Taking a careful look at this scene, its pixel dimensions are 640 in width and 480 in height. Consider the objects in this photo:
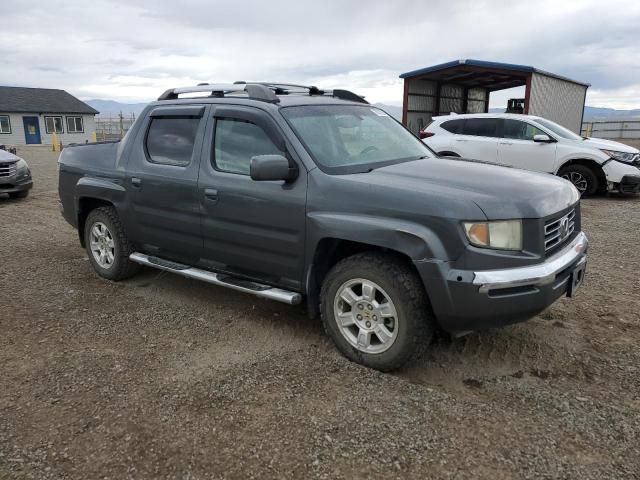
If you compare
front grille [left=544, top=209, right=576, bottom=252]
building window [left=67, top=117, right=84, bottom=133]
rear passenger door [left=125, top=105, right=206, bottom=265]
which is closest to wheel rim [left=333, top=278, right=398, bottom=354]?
front grille [left=544, top=209, right=576, bottom=252]

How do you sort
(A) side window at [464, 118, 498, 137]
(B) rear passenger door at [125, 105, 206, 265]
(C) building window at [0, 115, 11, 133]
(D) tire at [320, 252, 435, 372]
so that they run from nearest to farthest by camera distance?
1. (D) tire at [320, 252, 435, 372]
2. (B) rear passenger door at [125, 105, 206, 265]
3. (A) side window at [464, 118, 498, 137]
4. (C) building window at [0, 115, 11, 133]

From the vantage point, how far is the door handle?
4188 millimetres

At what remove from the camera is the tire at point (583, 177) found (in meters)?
10.4

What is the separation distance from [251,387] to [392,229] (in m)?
1.36

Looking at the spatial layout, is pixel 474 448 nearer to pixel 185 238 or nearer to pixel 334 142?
pixel 334 142

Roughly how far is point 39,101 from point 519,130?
126ft

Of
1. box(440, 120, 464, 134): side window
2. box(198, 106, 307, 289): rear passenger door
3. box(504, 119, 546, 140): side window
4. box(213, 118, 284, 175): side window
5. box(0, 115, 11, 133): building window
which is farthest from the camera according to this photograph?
box(0, 115, 11, 133): building window

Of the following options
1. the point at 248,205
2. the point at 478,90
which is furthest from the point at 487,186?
the point at 478,90

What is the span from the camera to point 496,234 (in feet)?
10.3

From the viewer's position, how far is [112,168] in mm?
5129

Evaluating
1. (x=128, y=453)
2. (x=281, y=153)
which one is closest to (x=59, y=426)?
(x=128, y=453)

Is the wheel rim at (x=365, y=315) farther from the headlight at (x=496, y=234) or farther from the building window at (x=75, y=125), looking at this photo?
the building window at (x=75, y=125)

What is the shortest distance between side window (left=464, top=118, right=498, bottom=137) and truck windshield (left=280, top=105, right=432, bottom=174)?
702cm

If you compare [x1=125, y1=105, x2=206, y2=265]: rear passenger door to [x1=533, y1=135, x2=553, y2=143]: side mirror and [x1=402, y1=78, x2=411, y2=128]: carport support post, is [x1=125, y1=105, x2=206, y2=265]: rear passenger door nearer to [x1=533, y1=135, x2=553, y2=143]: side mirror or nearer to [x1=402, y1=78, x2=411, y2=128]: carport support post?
[x1=533, y1=135, x2=553, y2=143]: side mirror
